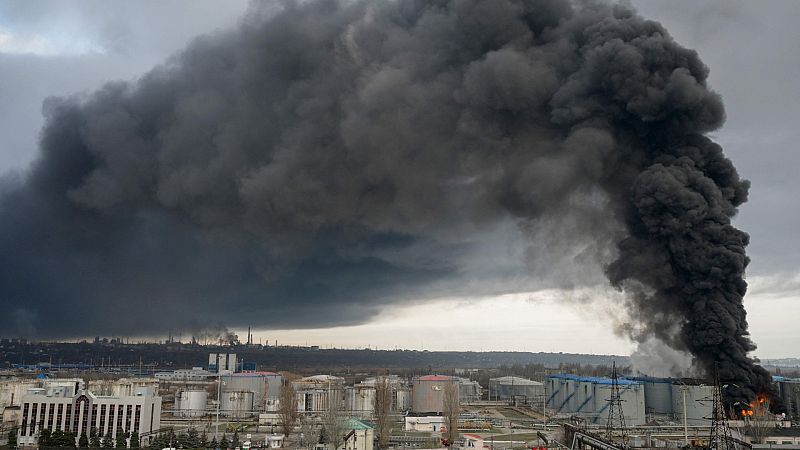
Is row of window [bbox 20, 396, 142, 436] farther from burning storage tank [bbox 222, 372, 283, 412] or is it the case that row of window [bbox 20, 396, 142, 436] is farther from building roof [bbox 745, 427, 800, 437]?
building roof [bbox 745, 427, 800, 437]

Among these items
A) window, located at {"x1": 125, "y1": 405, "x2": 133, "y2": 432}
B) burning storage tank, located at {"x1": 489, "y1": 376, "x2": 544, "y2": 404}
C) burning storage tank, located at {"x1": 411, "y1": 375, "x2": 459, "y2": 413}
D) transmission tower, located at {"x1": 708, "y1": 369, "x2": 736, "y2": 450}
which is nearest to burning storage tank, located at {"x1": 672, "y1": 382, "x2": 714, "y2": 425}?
transmission tower, located at {"x1": 708, "y1": 369, "x2": 736, "y2": 450}

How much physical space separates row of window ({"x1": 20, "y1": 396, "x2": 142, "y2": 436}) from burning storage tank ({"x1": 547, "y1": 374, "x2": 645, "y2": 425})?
31532 millimetres

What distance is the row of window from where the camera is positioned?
124 ft

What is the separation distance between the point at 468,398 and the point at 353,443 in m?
43.6

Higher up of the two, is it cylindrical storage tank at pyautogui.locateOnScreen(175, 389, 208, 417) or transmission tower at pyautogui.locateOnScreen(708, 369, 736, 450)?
transmission tower at pyautogui.locateOnScreen(708, 369, 736, 450)

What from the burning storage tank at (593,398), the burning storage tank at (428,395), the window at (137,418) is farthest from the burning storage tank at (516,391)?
the window at (137,418)

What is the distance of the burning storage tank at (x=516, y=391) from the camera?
7088 centimetres

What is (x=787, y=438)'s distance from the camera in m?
27.5

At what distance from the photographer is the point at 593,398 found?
51688 millimetres

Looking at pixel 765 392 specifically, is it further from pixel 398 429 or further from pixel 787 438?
pixel 398 429

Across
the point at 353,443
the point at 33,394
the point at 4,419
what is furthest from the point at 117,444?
the point at 4,419

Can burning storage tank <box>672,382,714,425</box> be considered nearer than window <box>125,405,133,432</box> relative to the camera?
No

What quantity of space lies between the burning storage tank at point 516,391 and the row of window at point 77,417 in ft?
138

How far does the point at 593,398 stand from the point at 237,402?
30808 millimetres
